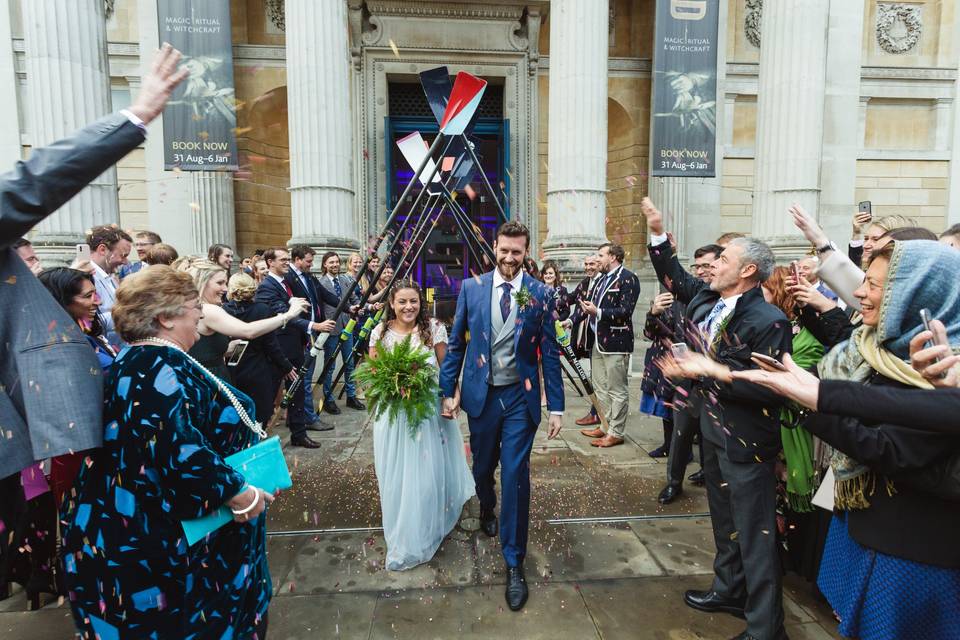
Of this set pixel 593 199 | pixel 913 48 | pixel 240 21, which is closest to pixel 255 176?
pixel 240 21

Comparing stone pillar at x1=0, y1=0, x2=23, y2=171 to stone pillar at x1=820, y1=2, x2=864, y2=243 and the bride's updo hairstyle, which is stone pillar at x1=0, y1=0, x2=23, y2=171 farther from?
stone pillar at x1=820, y1=2, x2=864, y2=243

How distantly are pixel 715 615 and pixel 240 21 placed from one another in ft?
47.0

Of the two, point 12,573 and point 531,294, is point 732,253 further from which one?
point 12,573

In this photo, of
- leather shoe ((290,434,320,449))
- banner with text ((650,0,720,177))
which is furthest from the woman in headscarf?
banner with text ((650,0,720,177))

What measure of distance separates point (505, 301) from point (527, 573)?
174 cm

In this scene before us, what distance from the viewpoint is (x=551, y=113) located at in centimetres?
1027

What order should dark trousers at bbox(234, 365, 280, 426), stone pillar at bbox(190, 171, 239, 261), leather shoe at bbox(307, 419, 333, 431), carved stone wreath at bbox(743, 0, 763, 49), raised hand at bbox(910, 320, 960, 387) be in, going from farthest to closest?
1. carved stone wreath at bbox(743, 0, 763, 49)
2. stone pillar at bbox(190, 171, 239, 261)
3. leather shoe at bbox(307, 419, 333, 431)
4. dark trousers at bbox(234, 365, 280, 426)
5. raised hand at bbox(910, 320, 960, 387)

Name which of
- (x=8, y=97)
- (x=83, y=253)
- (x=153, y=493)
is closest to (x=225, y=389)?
(x=153, y=493)

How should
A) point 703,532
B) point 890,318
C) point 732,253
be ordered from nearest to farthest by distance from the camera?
point 890,318
point 732,253
point 703,532

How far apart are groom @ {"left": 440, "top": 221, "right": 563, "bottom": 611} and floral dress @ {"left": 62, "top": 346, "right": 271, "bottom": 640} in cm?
176

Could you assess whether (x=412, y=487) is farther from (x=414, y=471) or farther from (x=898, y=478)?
(x=898, y=478)

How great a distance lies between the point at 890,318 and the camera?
5.60 feet

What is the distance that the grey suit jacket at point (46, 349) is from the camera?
1.58 metres

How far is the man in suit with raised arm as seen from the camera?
1572 millimetres
